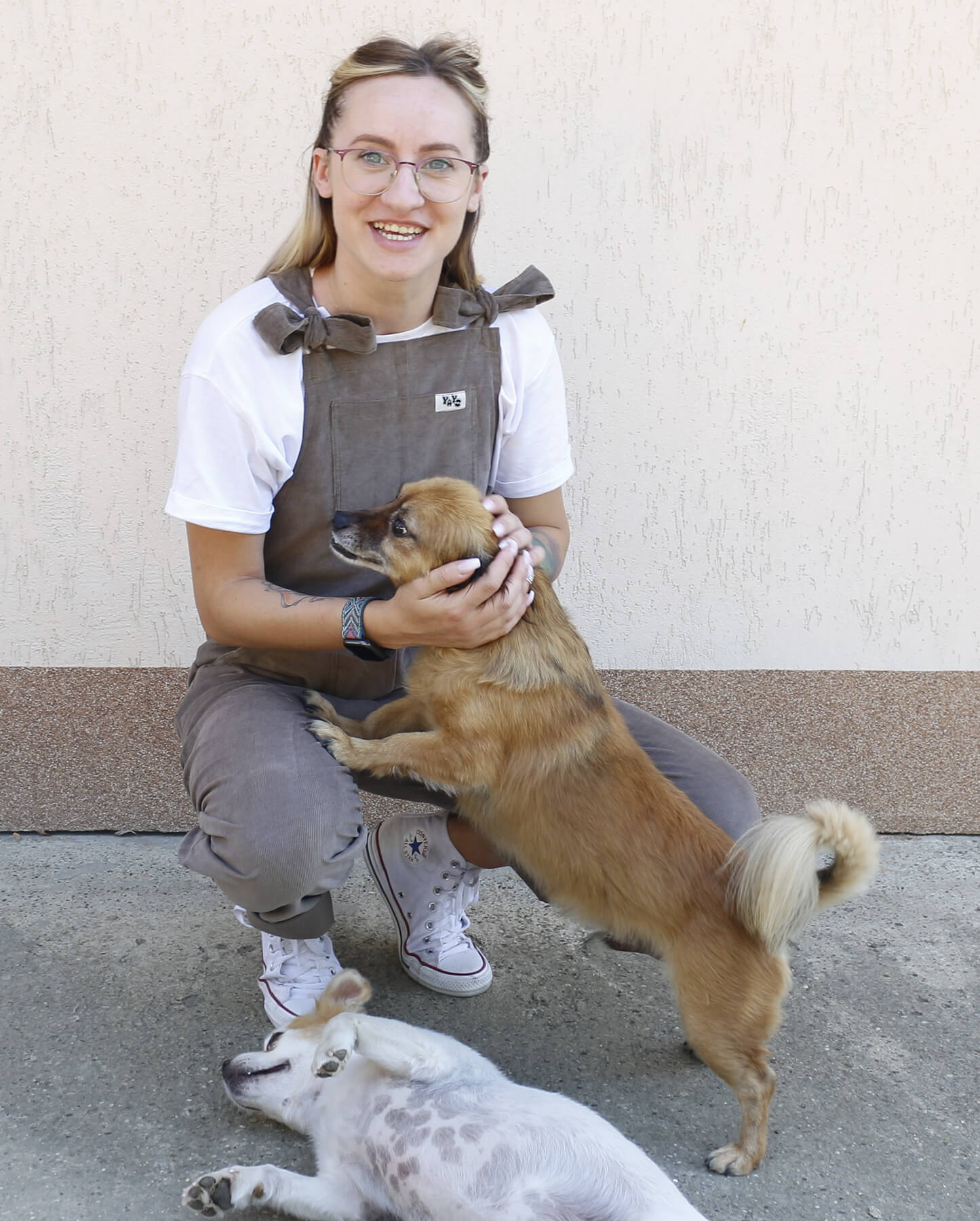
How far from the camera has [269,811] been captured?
1862 millimetres

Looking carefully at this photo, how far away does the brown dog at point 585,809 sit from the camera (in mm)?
1827

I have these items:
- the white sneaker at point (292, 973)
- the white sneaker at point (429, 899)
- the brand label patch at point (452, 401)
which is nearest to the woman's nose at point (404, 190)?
the brand label patch at point (452, 401)

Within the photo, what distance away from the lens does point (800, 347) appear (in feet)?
9.37

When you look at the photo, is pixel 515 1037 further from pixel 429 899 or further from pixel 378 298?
pixel 378 298

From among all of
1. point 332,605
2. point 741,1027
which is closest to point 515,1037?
point 741,1027

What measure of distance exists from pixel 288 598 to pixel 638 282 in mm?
1382

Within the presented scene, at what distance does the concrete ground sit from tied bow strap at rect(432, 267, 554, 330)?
4.68ft

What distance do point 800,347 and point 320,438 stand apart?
145cm

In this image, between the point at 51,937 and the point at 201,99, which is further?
the point at 201,99

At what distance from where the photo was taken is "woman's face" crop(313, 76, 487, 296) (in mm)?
1960

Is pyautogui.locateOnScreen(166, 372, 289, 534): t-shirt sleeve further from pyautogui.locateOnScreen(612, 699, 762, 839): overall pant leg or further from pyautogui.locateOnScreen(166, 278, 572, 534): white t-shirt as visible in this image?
pyautogui.locateOnScreen(612, 699, 762, 839): overall pant leg

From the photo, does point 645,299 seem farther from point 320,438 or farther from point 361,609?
point 361,609

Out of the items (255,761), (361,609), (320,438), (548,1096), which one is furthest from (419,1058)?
(320,438)

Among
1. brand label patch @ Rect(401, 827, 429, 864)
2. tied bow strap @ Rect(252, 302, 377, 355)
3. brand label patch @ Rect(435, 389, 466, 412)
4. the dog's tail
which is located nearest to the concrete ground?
brand label patch @ Rect(401, 827, 429, 864)
